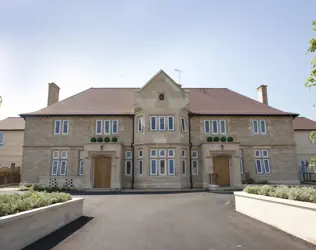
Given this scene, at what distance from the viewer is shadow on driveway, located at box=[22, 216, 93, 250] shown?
249 inches

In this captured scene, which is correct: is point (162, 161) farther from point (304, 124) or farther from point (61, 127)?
point (304, 124)

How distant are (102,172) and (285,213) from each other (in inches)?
696

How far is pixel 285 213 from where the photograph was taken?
7773mm

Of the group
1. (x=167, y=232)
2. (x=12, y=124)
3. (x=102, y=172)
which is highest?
(x=12, y=124)

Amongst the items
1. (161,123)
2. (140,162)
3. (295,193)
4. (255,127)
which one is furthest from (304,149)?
(295,193)

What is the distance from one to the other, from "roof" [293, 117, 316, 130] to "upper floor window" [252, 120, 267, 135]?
963 centimetres

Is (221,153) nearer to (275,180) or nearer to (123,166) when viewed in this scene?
(275,180)

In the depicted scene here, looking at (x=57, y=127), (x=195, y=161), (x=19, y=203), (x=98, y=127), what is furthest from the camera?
(x=57, y=127)

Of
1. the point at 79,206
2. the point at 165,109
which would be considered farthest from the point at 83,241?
the point at 165,109

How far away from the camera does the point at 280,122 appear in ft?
82.4

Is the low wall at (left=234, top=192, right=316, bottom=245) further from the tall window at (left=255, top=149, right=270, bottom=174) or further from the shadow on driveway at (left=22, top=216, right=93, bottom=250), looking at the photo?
the tall window at (left=255, top=149, right=270, bottom=174)

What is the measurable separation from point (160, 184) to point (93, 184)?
19.2ft

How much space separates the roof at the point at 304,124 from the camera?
3195 centimetres

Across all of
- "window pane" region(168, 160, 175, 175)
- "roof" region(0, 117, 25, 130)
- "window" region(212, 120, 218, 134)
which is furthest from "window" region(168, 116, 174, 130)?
"roof" region(0, 117, 25, 130)
